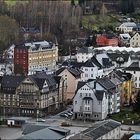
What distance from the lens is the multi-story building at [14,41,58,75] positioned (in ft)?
104

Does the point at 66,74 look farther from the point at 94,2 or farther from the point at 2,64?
the point at 94,2

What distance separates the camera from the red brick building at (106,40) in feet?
124

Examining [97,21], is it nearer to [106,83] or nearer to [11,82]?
[106,83]

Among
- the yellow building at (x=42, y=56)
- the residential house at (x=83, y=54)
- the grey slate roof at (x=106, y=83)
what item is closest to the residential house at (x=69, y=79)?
the grey slate roof at (x=106, y=83)

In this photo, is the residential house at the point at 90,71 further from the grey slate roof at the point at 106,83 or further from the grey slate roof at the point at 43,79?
the grey slate roof at the point at 43,79

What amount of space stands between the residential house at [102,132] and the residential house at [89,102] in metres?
3.22

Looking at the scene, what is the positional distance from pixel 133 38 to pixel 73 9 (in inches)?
372

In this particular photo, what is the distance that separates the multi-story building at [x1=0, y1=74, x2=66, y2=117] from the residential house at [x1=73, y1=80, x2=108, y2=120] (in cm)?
121

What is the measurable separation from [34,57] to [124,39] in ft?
31.0

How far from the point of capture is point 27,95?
2334 cm

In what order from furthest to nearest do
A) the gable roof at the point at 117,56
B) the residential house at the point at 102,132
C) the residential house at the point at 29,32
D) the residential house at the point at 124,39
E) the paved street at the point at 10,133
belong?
the residential house at the point at 29,32 → the residential house at the point at 124,39 → the gable roof at the point at 117,56 → the paved street at the point at 10,133 → the residential house at the point at 102,132

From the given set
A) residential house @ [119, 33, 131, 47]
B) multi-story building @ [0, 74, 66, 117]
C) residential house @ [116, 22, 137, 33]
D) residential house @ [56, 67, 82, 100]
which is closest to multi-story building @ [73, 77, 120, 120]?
multi-story building @ [0, 74, 66, 117]

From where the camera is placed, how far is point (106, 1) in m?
57.0

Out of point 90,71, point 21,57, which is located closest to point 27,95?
point 90,71
